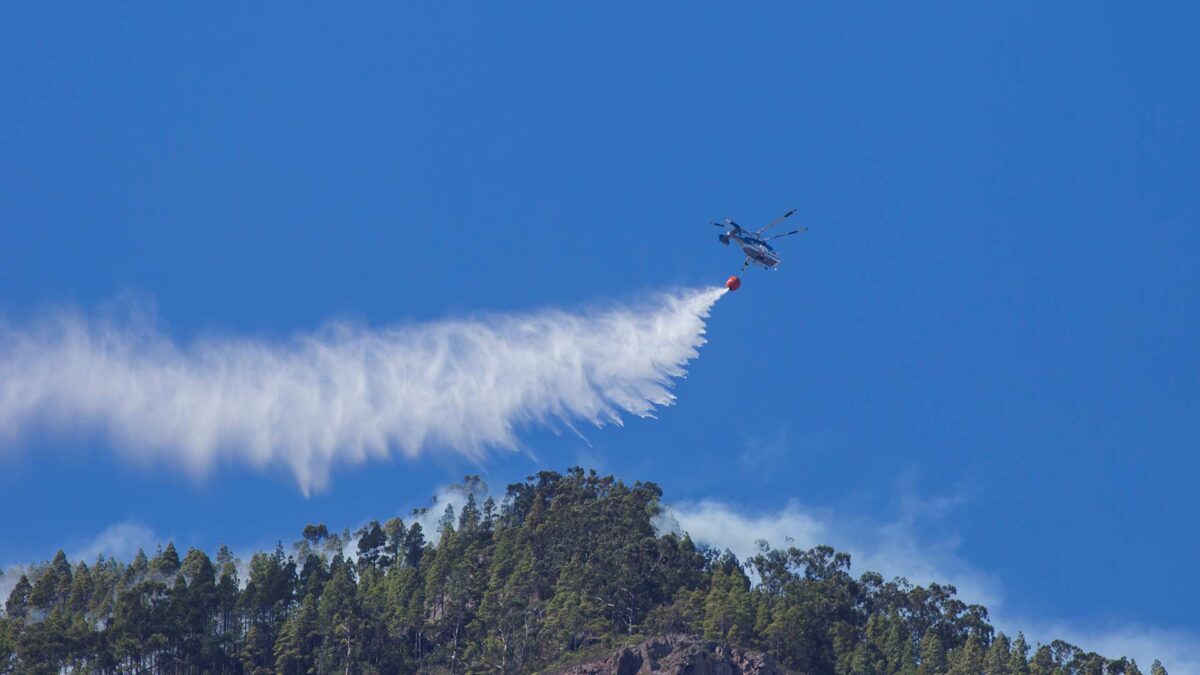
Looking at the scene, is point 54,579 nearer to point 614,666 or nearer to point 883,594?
point 614,666

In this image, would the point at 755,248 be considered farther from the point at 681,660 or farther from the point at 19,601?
the point at 19,601

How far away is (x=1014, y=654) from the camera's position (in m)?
146

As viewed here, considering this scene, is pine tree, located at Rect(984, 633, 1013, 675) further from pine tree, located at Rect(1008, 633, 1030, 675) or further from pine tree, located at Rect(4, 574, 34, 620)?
pine tree, located at Rect(4, 574, 34, 620)

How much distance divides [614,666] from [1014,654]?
2856cm

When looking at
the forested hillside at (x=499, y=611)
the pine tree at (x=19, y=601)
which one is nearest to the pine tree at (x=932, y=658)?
the forested hillside at (x=499, y=611)

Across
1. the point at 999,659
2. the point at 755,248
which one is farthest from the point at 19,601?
the point at 999,659

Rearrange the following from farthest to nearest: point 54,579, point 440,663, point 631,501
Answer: point 631,501 < point 54,579 < point 440,663

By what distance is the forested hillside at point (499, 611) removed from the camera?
14162 centimetres

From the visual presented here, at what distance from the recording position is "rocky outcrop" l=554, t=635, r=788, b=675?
13112cm

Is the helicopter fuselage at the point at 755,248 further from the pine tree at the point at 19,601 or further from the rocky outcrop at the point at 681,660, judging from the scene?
the pine tree at the point at 19,601

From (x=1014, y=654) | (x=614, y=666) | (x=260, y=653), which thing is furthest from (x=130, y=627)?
(x=1014, y=654)

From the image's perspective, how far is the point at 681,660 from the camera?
13112 centimetres

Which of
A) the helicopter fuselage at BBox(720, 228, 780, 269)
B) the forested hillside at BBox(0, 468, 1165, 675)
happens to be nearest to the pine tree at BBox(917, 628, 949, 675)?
the forested hillside at BBox(0, 468, 1165, 675)

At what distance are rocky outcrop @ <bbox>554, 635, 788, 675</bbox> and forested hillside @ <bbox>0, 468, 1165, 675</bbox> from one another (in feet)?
16.0
